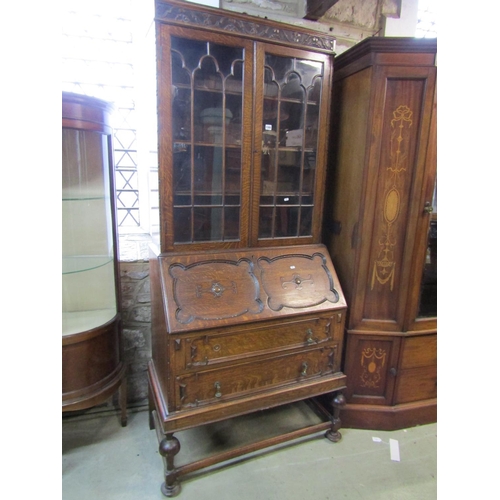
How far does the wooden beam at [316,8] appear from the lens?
1778 millimetres

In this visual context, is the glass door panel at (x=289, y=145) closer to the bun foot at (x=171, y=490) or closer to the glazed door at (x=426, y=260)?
the glazed door at (x=426, y=260)

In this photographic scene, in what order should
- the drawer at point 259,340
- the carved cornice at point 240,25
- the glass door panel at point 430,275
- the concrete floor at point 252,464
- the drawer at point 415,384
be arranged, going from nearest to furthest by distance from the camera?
the carved cornice at point 240,25, the drawer at point 259,340, the concrete floor at point 252,464, the glass door panel at point 430,275, the drawer at point 415,384

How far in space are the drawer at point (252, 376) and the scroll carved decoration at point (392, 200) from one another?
1.47 ft

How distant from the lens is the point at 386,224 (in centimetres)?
170

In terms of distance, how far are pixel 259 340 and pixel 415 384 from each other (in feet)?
3.28

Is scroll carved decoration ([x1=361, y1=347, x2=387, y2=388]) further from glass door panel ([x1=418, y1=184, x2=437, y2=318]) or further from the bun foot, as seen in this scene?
the bun foot

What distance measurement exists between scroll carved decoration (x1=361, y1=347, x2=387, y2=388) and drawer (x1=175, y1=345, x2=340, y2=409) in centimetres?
20

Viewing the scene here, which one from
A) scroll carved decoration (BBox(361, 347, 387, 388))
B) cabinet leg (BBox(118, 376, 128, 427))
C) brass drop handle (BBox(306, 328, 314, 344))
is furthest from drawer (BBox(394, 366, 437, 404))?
cabinet leg (BBox(118, 376, 128, 427))

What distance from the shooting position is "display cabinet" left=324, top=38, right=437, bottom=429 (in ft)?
5.17

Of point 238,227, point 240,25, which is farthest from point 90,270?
point 240,25

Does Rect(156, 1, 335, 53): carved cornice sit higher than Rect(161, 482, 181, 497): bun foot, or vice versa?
Rect(156, 1, 335, 53): carved cornice

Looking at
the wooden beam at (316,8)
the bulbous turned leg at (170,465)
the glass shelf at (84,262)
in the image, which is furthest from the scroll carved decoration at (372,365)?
the wooden beam at (316,8)

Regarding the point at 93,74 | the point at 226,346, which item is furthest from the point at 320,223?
the point at 93,74

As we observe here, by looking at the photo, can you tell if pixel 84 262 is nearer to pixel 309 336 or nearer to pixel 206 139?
pixel 206 139
